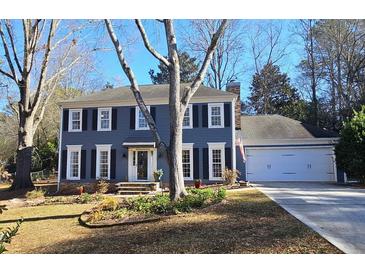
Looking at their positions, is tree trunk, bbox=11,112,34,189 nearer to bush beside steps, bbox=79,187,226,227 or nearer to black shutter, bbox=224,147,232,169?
bush beside steps, bbox=79,187,226,227

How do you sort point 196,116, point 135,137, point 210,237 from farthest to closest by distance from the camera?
point 135,137 → point 196,116 → point 210,237

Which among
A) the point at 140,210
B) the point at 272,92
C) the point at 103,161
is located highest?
the point at 272,92

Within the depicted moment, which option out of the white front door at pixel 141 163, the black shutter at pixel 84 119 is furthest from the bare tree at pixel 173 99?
the black shutter at pixel 84 119

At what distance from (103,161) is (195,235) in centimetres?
1264

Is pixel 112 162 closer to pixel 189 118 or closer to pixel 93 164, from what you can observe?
pixel 93 164

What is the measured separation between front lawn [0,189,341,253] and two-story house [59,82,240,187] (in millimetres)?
8032

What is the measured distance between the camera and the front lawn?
17.4 feet

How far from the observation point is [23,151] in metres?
16.1

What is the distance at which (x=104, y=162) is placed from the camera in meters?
17.8

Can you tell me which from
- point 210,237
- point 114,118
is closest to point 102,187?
point 114,118
